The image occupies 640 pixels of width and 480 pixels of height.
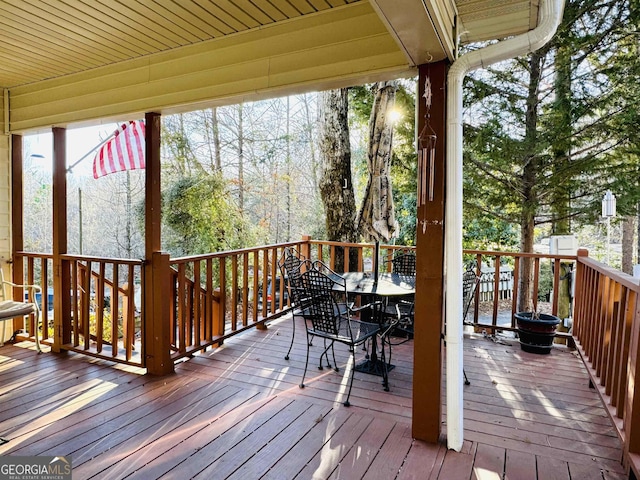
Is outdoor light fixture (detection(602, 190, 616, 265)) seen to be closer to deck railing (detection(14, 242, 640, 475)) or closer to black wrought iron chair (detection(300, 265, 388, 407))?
deck railing (detection(14, 242, 640, 475))

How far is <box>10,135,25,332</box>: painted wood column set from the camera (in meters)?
4.36

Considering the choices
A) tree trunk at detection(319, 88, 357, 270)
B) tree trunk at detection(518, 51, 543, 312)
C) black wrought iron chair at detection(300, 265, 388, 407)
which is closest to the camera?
black wrought iron chair at detection(300, 265, 388, 407)

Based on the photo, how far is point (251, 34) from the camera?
118 inches

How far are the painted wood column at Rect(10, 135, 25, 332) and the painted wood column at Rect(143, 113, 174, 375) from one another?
6.60 feet

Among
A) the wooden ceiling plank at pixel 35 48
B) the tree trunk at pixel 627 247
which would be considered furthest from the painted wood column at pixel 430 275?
the tree trunk at pixel 627 247

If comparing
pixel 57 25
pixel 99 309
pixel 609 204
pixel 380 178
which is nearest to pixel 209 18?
pixel 57 25

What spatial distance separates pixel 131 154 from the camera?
535cm

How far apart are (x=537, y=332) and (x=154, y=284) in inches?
143

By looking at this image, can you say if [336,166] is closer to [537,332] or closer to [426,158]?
[537,332]

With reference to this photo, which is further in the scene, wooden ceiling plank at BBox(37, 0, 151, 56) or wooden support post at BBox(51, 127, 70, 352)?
wooden support post at BBox(51, 127, 70, 352)

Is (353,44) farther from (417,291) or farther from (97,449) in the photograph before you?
(97,449)

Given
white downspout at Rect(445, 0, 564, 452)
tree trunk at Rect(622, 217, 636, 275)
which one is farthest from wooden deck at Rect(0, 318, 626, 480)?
tree trunk at Rect(622, 217, 636, 275)

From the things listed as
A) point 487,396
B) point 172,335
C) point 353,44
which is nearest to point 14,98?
point 172,335

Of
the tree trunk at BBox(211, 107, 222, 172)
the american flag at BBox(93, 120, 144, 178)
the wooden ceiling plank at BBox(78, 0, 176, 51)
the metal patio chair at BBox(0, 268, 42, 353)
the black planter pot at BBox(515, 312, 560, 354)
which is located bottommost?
the black planter pot at BBox(515, 312, 560, 354)
